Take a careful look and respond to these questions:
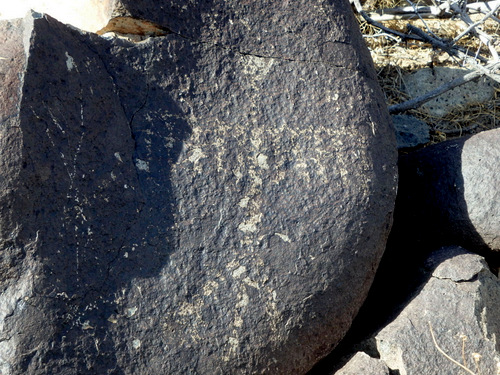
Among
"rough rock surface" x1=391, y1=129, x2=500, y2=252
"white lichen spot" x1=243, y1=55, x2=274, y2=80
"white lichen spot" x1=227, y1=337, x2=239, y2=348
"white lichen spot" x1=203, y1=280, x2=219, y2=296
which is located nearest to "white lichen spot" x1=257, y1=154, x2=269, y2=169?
"white lichen spot" x1=243, y1=55, x2=274, y2=80

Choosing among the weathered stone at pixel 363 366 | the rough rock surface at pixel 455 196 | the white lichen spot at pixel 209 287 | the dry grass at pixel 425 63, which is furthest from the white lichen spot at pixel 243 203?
the dry grass at pixel 425 63

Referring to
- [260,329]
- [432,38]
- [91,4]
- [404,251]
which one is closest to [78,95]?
[91,4]

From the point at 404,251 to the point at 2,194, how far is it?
1462 millimetres

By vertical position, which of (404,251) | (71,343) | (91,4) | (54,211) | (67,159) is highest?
(91,4)

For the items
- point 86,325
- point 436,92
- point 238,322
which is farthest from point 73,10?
point 436,92

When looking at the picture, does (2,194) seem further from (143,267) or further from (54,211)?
(143,267)

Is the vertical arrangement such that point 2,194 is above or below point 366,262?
above

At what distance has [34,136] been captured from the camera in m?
1.42

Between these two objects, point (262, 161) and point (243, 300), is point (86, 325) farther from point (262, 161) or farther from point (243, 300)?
point (262, 161)

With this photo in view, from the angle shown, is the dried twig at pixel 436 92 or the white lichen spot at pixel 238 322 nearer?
the white lichen spot at pixel 238 322

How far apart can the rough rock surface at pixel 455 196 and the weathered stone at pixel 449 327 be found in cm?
21

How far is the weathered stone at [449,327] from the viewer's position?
1.66 metres

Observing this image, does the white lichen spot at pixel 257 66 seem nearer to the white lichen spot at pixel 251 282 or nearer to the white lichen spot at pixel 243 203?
the white lichen spot at pixel 243 203

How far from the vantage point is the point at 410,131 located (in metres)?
2.96
